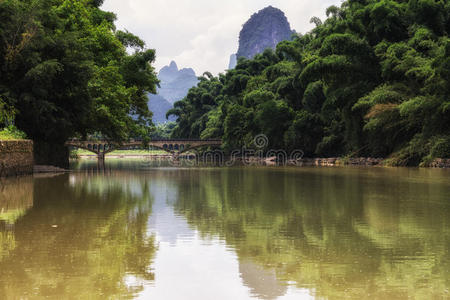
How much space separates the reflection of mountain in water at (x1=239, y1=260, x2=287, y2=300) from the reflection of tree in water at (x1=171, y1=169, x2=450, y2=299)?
22 millimetres

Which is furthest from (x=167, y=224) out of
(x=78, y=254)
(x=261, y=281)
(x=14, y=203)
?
(x=14, y=203)

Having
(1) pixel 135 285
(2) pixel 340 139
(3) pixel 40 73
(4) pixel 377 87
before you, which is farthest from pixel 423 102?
(1) pixel 135 285

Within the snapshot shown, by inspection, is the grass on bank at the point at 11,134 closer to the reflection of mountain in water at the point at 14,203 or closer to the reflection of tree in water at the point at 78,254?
the reflection of mountain in water at the point at 14,203

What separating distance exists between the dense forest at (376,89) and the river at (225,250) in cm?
2810

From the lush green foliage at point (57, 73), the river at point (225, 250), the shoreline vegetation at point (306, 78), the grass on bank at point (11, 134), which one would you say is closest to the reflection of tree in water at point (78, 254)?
the river at point (225, 250)

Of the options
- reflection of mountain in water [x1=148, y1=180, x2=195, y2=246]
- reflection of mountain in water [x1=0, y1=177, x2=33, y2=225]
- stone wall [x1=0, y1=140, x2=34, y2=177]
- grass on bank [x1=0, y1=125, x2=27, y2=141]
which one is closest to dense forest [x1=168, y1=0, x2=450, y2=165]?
stone wall [x1=0, y1=140, x2=34, y2=177]

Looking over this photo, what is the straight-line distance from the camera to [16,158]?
88.3ft

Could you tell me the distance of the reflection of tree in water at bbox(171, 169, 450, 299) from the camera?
244 inches

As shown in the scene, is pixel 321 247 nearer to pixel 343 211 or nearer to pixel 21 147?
pixel 343 211

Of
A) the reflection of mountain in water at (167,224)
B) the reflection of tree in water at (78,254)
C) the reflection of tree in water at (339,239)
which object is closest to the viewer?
the reflection of tree in water at (78,254)

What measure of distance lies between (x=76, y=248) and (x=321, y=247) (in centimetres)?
Result: 365

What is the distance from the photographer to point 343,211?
12.9 meters

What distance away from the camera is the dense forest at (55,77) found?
2919 cm

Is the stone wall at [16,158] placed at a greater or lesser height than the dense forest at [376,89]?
lesser
